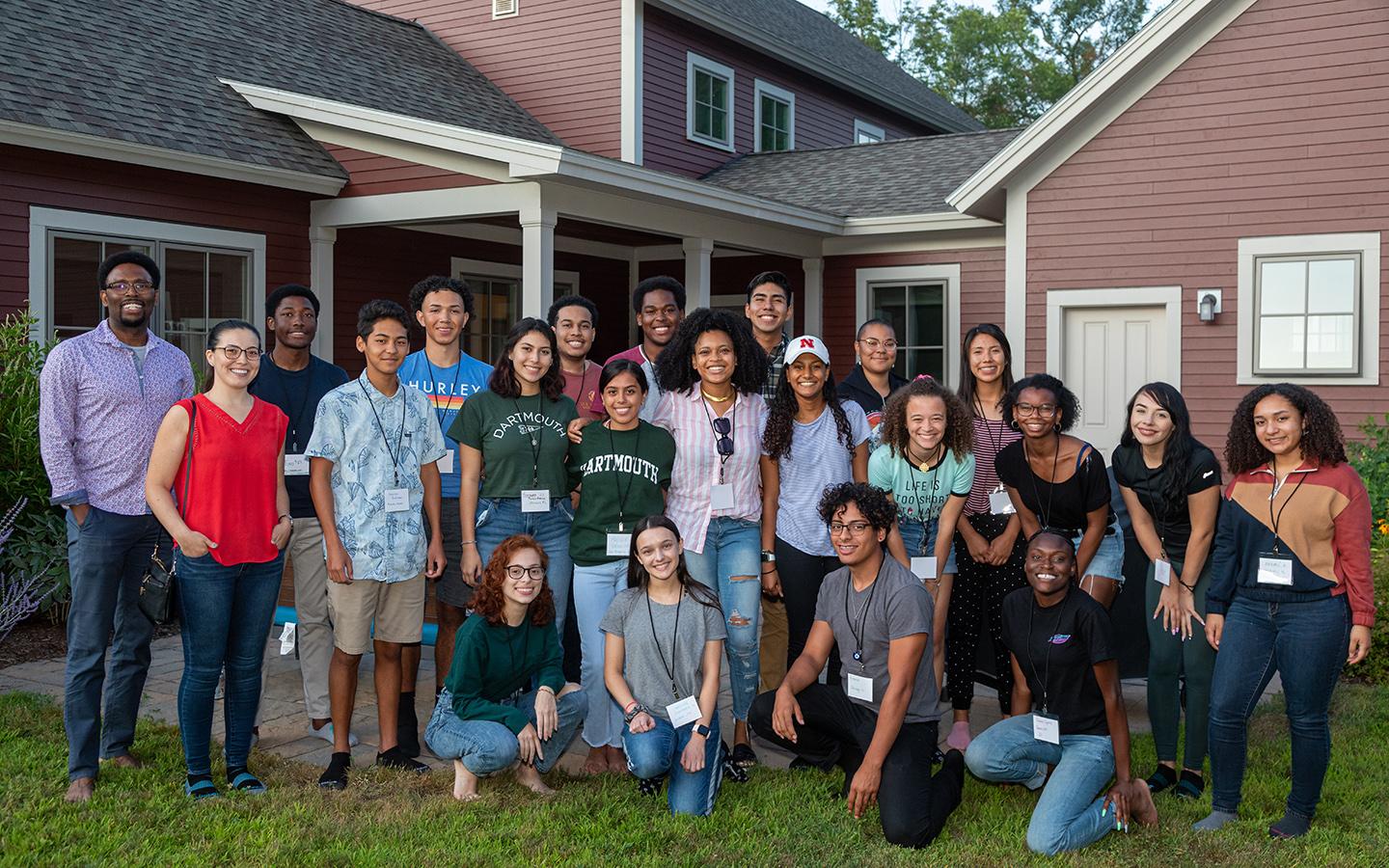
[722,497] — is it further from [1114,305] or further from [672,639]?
[1114,305]

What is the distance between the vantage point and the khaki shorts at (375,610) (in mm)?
4430

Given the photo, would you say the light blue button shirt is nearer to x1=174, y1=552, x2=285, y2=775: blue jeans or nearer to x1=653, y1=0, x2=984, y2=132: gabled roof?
x1=174, y1=552, x2=285, y2=775: blue jeans

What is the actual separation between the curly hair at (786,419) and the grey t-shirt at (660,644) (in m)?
0.73

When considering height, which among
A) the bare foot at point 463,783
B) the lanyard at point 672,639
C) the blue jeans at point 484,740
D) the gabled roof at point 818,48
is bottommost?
the bare foot at point 463,783

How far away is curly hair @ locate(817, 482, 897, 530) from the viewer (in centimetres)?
425

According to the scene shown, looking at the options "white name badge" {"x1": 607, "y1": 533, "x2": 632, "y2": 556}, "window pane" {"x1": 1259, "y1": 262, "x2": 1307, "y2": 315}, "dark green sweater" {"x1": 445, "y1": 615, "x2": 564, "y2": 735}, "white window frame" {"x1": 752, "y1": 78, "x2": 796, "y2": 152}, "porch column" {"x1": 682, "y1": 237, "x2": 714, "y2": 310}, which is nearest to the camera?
"dark green sweater" {"x1": 445, "y1": 615, "x2": 564, "y2": 735}

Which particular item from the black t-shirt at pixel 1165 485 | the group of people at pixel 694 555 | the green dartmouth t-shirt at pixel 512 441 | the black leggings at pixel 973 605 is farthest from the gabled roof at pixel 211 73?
the black t-shirt at pixel 1165 485

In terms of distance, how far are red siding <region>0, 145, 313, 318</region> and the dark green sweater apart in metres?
6.26

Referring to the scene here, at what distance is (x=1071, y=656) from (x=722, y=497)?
140 cm

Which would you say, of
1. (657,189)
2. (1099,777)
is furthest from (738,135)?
(1099,777)

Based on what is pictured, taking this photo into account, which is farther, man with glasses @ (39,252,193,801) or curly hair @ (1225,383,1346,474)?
man with glasses @ (39,252,193,801)

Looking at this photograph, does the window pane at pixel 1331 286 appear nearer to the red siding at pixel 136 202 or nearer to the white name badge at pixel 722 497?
the white name badge at pixel 722 497

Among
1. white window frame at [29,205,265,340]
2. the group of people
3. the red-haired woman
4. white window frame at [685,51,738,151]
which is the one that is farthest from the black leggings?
white window frame at [685,51,738,151]

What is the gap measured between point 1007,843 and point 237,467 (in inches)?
115
